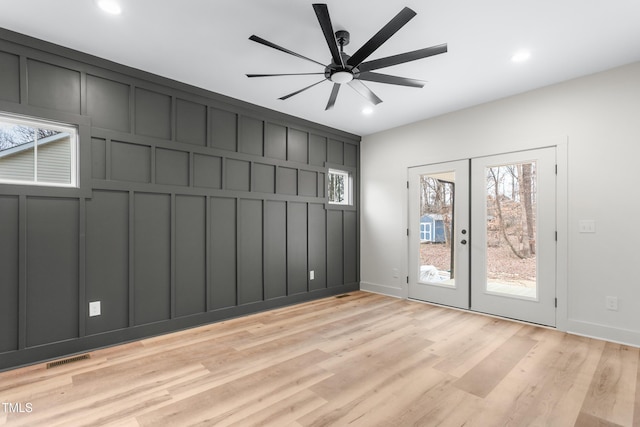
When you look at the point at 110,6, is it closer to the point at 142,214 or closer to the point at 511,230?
the point at 142,214

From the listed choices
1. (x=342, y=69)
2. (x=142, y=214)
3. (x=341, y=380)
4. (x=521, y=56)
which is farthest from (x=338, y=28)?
(x=341, y=380)

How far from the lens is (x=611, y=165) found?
3.21 metres

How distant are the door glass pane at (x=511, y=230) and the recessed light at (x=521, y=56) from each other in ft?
4.30

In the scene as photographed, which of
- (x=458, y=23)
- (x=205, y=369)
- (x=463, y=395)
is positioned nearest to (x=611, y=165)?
(x=458, y=23)

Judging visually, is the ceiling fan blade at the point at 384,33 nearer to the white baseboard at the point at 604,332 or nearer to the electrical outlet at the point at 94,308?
the electrical outlet at the point at 94,308

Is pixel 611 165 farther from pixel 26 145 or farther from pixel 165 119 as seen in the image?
pixel 26 145

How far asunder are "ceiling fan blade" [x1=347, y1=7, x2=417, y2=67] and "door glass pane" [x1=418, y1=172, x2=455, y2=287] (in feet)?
8.93

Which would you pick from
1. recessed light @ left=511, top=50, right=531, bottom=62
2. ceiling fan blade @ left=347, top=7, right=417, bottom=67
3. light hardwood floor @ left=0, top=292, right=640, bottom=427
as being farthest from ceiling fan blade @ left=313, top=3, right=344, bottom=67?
light hardwood floor @ left=0, top=292, right=640, bottom=427

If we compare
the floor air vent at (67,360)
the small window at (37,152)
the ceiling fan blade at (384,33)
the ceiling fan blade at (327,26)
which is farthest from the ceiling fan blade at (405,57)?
the floor air vent at (67,360)

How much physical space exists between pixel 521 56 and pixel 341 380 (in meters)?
3.39

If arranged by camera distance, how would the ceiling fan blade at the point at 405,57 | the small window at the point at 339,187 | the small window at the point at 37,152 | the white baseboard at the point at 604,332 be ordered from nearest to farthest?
the ceiling fan blade at the point at 405,57
the small window at the point at 37,152
the white baseboard at the point at 604,332
the small window at the point at 339,187

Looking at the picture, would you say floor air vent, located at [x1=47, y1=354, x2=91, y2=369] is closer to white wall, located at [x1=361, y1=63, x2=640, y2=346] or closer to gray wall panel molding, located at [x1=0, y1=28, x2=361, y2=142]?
gray wall panel molding, located at [x1=0, y1=28, x2=361, y2=142]

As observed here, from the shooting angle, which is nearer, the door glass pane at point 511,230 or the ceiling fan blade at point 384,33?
the ceiling fan blade at point 384,33

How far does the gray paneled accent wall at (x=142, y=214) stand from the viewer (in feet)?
8.77
